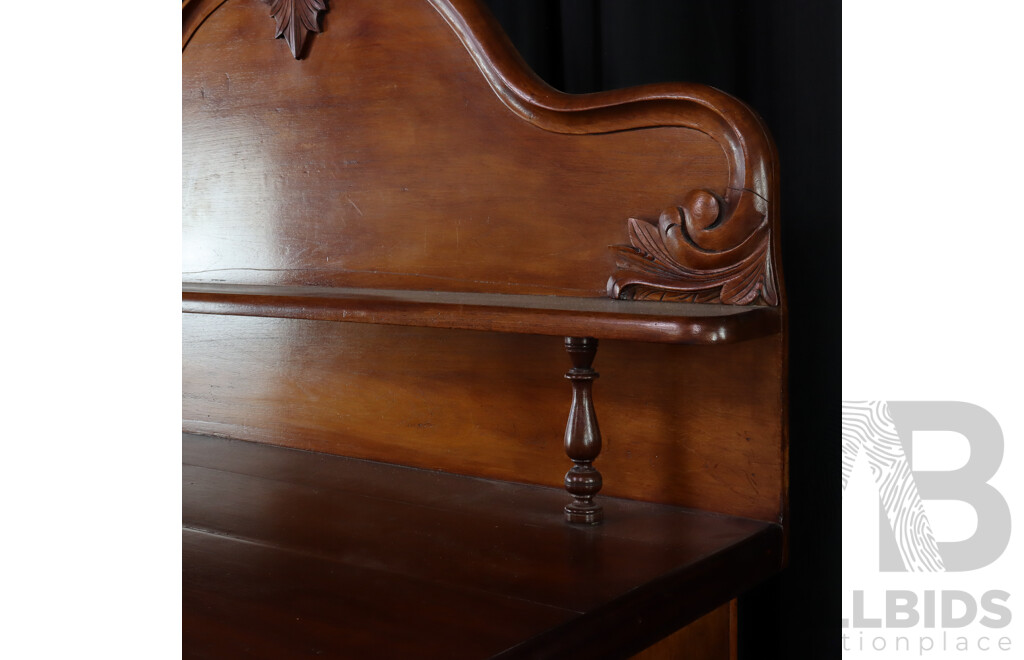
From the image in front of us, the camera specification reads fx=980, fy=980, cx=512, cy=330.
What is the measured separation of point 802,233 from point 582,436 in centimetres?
46

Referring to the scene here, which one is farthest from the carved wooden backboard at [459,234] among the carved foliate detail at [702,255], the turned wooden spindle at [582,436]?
the turned wooden spindle at [582,436]

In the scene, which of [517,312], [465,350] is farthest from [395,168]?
[517,312]

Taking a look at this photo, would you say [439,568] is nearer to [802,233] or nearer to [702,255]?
[702,255]

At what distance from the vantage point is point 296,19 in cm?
137

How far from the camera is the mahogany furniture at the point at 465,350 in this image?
88 centimetres

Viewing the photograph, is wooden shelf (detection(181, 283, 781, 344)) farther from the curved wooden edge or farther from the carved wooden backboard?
the curved wooden edge

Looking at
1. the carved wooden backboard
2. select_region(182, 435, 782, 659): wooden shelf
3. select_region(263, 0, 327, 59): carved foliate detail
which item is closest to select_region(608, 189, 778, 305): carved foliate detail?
the carved wooden backboard

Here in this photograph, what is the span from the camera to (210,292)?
1251mm

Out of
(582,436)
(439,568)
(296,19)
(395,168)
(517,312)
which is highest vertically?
(296,19)

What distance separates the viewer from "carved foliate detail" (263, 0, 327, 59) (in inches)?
53.2

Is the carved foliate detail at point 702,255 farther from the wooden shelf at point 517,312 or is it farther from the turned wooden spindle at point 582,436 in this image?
the turned wooden spindle at point 582,436

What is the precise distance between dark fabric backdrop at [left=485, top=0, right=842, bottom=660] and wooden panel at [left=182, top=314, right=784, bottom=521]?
25 centimetres
